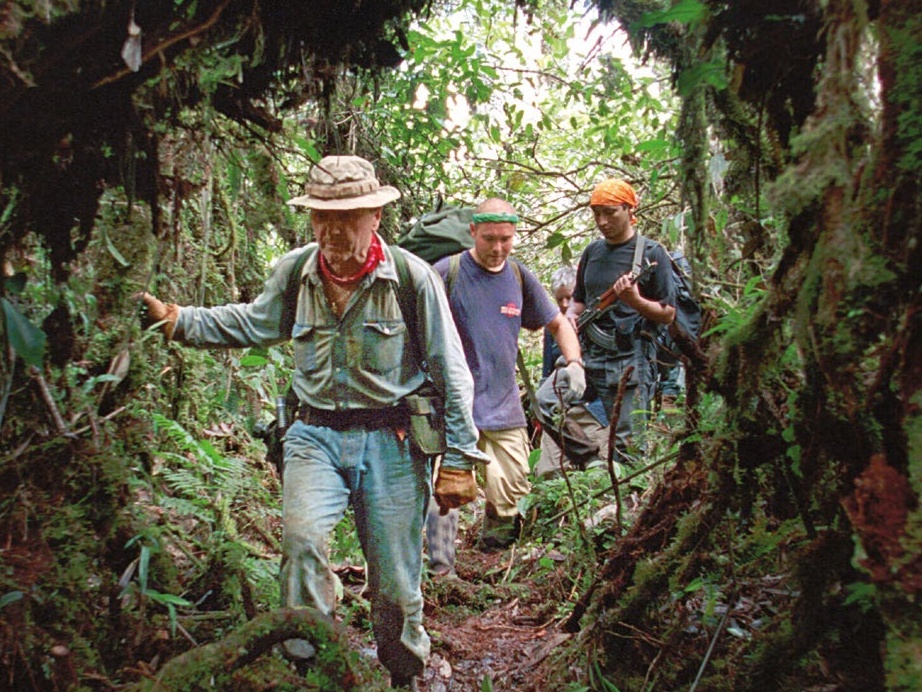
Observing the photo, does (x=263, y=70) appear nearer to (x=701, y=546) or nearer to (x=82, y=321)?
(x=82, y=321)

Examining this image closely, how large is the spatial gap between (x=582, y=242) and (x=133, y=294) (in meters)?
8.39

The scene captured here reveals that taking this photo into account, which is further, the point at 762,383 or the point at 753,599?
the point at 753,599

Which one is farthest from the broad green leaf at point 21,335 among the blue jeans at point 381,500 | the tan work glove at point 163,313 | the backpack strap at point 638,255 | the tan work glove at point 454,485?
the backpack strap at point 638,255

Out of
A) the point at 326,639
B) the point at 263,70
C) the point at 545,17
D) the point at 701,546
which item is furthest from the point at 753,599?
the point at 545,17

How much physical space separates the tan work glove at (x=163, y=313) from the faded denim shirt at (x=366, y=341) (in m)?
0.12

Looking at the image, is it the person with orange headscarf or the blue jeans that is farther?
the person with orange headscarf

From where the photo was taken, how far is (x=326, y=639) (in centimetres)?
269

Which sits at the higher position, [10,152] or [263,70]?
[263,70]

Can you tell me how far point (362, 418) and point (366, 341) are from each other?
0.38m

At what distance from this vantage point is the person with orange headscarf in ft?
20.6

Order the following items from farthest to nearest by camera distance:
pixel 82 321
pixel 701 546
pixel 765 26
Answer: pixel 701 546
pixel 82 321
pixel 765 26

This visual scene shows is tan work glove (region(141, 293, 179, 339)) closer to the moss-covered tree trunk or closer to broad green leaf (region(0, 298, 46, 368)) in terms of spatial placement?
broad green leaf (region(0, 298, 46, 368))

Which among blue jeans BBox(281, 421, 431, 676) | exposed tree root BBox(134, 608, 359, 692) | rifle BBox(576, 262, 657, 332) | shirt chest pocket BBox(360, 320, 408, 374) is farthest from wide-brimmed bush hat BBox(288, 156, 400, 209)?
rifle BBox(576, 262, 657, 332)

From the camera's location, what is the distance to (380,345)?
12.8 ft
